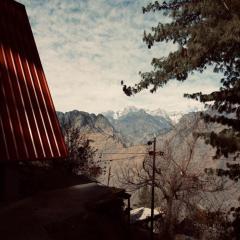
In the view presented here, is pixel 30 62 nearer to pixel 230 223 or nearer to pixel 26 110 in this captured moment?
pixel 26 110

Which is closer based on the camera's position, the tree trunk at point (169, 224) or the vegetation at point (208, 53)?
the vegetation at point (208, 53)

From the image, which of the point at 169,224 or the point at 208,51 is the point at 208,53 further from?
the point at 169,224

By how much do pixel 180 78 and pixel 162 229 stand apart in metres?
22.8

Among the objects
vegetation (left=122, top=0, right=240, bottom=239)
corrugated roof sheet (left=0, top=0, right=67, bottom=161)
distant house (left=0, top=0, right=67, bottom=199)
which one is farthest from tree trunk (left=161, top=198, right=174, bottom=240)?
corrugated roof sheet (left=0, top=0, right=67, bottom=161)

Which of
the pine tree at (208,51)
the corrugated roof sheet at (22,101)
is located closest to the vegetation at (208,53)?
the pine tree at (208,51)

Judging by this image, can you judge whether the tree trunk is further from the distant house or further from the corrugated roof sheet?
the corrugated roof sheet

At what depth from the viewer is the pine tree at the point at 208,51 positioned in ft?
39.5

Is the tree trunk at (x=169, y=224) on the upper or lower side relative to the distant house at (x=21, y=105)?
lower

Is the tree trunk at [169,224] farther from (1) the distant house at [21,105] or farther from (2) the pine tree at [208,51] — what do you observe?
(1) the distant house at [21,105]

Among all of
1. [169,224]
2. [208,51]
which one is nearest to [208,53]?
[208,51]

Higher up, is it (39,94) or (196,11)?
(196,11)

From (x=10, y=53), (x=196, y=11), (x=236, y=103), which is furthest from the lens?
(x=236, y=103)

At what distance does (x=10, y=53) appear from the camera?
A: 10.7m

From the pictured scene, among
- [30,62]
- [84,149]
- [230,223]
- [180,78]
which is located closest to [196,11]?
[180,78]
